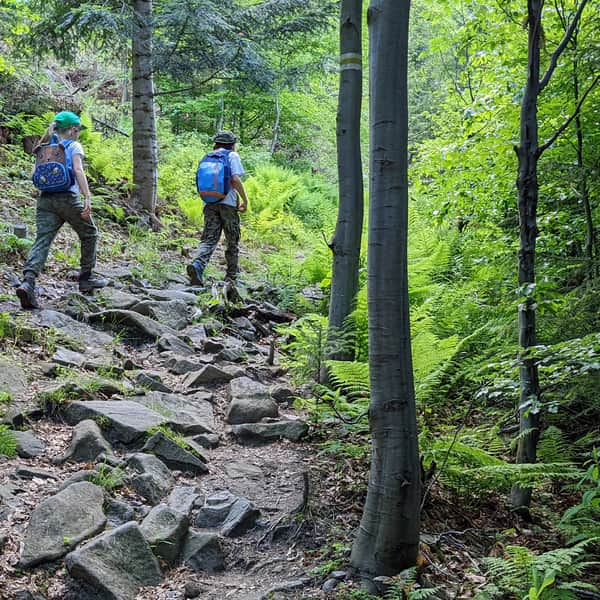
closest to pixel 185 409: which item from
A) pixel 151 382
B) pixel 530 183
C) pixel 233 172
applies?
pixel 151 382

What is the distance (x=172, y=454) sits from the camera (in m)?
4.28

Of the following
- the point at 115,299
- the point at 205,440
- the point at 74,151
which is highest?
the point at 74,151

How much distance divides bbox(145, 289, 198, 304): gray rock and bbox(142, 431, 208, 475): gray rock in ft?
12.5

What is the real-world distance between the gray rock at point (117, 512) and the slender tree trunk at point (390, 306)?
1.47m

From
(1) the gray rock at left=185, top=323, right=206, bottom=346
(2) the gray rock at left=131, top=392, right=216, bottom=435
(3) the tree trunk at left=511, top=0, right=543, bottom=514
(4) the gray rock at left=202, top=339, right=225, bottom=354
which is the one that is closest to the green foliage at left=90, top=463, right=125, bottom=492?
(2) the gray rock at left=131, top=392, right=216, bottom=435

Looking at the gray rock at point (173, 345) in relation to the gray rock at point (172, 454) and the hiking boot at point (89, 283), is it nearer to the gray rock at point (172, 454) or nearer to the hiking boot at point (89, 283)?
the hiking boot at point (89, 283)

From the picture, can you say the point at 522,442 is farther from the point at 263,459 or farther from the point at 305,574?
the point at 263,459

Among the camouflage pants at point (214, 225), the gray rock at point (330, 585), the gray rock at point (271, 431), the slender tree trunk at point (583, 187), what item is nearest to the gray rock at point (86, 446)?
the gray rock at point (271, 431)

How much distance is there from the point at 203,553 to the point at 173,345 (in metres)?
3.51

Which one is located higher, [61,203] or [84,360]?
[61,203]

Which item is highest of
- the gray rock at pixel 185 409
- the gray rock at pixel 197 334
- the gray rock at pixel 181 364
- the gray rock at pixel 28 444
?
the gray rock at pixel 197 334

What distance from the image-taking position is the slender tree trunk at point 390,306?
2902mm

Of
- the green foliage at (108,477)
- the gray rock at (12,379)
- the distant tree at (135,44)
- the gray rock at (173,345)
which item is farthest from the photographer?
the distant tree at (135,44)

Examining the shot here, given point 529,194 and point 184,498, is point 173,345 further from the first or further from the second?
point 529,194
